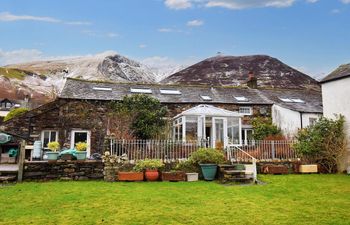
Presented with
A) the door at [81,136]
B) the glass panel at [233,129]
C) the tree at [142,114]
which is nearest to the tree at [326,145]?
the glass panel at [233,129]

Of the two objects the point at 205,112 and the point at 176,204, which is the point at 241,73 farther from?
the point at 176,204

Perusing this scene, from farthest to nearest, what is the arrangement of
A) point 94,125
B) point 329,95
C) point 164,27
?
point 164,27 → point 94,125 → point 329,95

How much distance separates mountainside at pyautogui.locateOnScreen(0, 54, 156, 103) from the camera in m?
70.8

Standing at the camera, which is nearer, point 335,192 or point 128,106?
point 335,192

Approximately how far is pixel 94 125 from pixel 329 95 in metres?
15.5

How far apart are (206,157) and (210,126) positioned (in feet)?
24.8

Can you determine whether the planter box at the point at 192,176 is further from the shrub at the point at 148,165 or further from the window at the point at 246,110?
the window at the point at 246,110

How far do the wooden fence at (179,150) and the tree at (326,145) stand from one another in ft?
2.85

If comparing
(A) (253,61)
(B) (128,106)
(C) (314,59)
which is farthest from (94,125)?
(A) (253,61)

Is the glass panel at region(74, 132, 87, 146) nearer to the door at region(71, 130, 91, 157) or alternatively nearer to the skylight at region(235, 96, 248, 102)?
the door at region(71, 130, 91, 157)

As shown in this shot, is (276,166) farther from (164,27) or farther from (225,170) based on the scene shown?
(164,27)

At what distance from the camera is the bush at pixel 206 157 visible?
506 inches

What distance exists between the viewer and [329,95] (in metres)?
15.9

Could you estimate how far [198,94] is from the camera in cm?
2541
